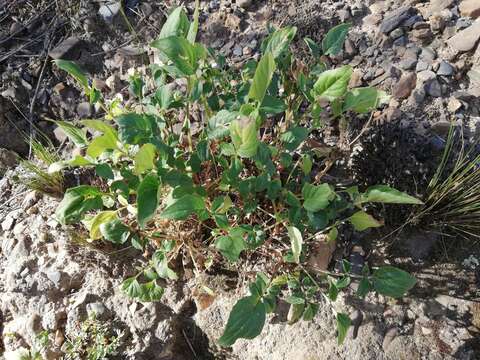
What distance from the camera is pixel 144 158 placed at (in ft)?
3.97

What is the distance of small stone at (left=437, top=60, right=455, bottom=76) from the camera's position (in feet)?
6.24

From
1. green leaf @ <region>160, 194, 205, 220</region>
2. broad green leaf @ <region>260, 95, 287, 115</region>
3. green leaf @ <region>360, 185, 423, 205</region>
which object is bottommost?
green leaf @ <region>360, 185, 423, 205</region>

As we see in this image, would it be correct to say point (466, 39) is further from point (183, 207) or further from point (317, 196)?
point (183, 207)

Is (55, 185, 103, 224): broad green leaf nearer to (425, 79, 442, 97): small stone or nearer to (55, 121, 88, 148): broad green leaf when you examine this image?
(55, 121, 88, 148): broad green leaf

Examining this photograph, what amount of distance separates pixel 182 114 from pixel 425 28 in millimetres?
1101

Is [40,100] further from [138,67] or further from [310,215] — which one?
[310,215]

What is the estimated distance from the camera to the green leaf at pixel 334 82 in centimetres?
127

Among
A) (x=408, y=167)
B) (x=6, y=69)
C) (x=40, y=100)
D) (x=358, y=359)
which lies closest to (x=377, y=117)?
(x=408, y=167)

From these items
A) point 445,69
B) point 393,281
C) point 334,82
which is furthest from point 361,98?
point 445,69

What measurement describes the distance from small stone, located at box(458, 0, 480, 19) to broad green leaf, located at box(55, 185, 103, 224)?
5.59ft

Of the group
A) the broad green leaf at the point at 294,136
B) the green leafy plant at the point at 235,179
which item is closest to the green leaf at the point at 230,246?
the green leafy plant at the point at 235,179

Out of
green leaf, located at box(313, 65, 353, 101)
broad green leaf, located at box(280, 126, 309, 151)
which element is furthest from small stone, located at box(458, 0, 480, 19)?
broad green leaf, located at box(280, 126, 309, 151)

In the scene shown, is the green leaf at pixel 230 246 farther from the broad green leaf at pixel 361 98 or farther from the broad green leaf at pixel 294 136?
the broad green leaf at pixel 361 98

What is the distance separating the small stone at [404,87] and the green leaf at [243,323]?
43.3 inches
